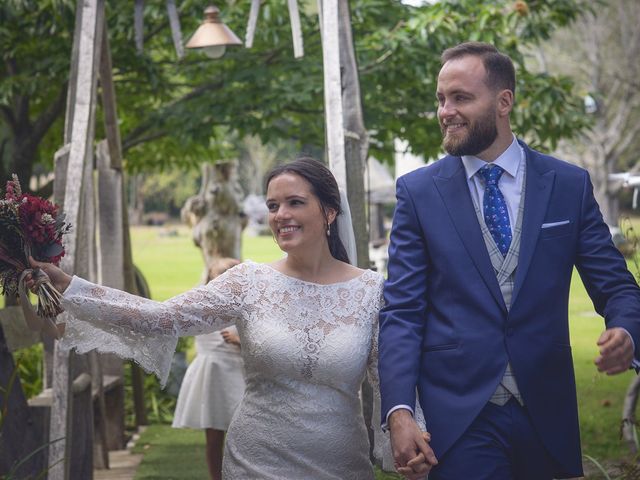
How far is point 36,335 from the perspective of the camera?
23.0 feet

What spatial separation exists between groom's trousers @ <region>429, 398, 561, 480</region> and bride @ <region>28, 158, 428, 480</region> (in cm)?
60

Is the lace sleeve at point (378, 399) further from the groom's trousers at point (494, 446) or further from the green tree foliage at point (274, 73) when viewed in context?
the green tree foliage at point (274, 73)

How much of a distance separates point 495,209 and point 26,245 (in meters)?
1.51

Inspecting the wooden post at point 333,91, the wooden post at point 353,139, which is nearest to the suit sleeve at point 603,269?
the wooden post at point 333,91

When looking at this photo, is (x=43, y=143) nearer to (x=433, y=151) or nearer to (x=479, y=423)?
(x=433, y=151)

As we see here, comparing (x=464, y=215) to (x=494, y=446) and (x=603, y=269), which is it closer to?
(x=603, y=269)

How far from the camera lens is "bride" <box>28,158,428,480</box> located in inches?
153

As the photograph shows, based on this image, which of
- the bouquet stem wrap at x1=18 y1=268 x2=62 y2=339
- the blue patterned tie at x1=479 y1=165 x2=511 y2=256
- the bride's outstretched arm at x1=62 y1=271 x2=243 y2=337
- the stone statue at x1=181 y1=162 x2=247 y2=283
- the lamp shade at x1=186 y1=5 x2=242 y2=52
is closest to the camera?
the blue patterned tie at x1=479 y1=165 x2=511 y2=256

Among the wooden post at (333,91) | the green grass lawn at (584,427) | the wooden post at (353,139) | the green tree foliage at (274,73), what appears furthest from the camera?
the green tree foliage at (274,73)

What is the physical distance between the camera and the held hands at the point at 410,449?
130 inches

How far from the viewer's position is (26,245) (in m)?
3.75

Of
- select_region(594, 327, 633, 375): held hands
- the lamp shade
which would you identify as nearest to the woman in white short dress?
the lamp shade

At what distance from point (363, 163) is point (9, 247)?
2558mm

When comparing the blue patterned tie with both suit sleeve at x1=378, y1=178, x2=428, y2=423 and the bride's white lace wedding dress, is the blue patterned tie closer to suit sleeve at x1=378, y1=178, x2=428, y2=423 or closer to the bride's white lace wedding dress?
suit sleeve at x1=378, y1=178, x2=428, y2=423
